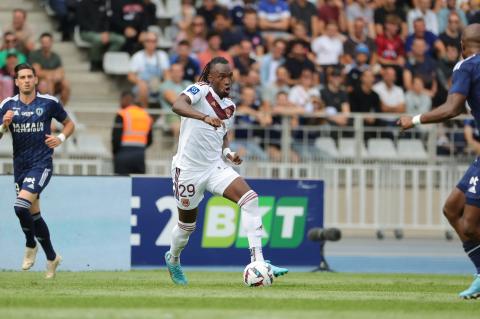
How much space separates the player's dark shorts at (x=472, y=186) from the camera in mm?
11896

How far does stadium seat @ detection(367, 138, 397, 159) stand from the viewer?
2464cm

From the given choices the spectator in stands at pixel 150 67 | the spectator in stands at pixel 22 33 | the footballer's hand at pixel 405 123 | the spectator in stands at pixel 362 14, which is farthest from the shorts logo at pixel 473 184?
the spectator in stands at pixel 362 14

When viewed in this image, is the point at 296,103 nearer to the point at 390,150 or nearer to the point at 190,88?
the point at 390,150

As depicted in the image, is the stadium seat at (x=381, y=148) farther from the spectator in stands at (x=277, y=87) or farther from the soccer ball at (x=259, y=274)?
the soccer ball at (x=259, y=274)

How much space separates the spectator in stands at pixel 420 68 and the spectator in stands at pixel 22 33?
26.0 feet

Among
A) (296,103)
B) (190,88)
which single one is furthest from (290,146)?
(190,88)

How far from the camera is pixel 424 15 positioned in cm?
2945

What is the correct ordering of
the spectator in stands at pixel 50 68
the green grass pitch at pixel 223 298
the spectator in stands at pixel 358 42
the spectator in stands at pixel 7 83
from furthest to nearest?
the spectator in stands at pixel 358 42, the spectator in stands at pixel 50 68, the spectator in stands at pixel 7 83, the green grass pitch at pixel 223 298

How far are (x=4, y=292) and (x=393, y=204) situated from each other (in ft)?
43.9

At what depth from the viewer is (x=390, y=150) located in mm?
24797

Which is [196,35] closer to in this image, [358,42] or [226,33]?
[226,33]

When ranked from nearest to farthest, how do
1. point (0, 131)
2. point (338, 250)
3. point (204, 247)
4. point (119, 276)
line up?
1. point (0, 131)
2. point (119, 276)
3. point (204, 247)
4. point (338, 250)

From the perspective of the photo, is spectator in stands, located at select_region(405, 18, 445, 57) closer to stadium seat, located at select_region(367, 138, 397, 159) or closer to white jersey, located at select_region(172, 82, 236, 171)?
stadium seat, located at select_region(367, 138, 397, 159)

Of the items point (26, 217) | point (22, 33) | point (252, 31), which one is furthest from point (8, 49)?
point (26, 217)
